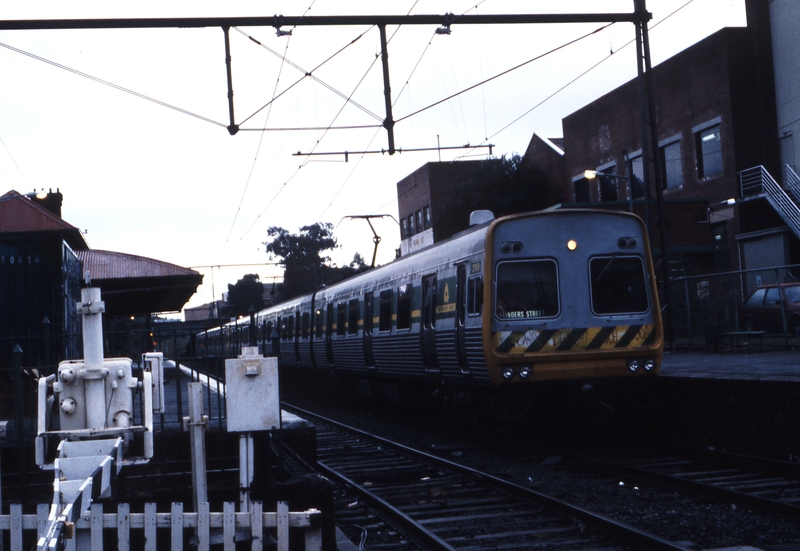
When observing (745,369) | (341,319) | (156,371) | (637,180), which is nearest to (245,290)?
(637,180)

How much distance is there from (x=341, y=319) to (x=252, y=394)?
564 inches

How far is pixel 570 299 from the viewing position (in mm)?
11570

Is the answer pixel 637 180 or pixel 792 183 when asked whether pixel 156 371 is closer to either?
pixel 792 183

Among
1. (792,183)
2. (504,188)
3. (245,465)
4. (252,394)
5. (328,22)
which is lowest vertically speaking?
(245,465)

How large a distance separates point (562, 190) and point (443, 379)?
107ft

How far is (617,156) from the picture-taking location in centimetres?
3897

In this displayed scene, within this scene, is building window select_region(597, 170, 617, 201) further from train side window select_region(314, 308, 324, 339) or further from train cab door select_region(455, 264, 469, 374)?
train cab door select_region(455, 264, 469, 374)

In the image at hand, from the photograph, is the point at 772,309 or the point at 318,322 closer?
the point at 772,309

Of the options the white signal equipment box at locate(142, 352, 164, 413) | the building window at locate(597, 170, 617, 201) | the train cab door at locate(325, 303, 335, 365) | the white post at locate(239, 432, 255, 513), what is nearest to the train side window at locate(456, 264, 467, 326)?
the white signal equipment box at locate(142, 352, 164, 413)

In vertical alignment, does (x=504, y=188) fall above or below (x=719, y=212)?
above

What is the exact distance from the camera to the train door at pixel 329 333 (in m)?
21.8

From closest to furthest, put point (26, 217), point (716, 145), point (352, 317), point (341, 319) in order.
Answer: point (352, 317) < point (341, 319) < point (716, 145) < point (26, 217)

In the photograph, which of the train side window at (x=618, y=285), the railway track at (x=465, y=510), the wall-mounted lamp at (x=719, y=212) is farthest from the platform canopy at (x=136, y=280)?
the wall-mounted lamp at (x=719, y=212)

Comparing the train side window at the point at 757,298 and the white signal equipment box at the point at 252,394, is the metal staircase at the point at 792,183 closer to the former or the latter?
the train side window at the point at 757,298
